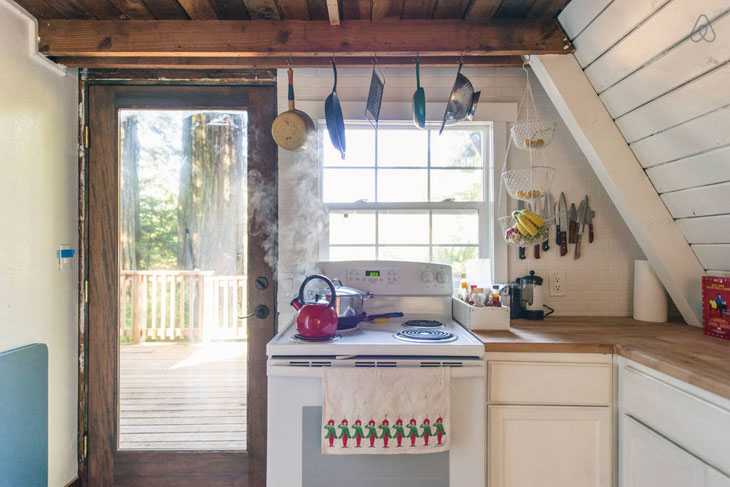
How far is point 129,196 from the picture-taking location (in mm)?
2176

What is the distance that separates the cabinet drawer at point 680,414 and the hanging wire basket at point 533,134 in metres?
1.10

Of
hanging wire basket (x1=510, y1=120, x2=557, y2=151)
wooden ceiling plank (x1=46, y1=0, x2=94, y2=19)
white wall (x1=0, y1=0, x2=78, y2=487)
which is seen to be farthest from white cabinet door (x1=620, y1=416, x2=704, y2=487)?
wooden ceiling plank (x1=46, y1=0, x2=94, y2=19)

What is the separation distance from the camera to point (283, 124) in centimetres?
198

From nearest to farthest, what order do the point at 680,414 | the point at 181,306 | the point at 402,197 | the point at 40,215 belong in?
the point at 680,414 → the point at 40,215 → the point at 181,306 → the point at 402,197

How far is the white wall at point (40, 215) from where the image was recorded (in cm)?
167

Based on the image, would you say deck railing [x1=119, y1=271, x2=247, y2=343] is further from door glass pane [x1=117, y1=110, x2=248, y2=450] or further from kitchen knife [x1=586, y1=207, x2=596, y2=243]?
kitchen knife [x1=586, y1=207, x2=596, y2=243]

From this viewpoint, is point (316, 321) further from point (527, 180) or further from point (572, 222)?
point (572, 222)

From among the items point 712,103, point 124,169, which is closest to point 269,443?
point 124,169

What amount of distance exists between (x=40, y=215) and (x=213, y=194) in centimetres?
80

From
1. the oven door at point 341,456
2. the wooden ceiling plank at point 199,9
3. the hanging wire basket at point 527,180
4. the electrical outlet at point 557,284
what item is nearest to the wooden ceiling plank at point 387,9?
the wooden ceiling plank at point 199,9

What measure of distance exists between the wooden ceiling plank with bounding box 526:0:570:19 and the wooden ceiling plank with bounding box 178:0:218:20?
144 cm

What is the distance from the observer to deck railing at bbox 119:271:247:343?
214 centimetres

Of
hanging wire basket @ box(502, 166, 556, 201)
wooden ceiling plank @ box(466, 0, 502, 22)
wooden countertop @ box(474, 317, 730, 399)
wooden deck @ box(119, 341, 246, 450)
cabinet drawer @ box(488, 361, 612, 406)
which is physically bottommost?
wooden deck @ box(119, 341, 246, 450)

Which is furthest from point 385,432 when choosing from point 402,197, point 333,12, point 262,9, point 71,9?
point 71,9
